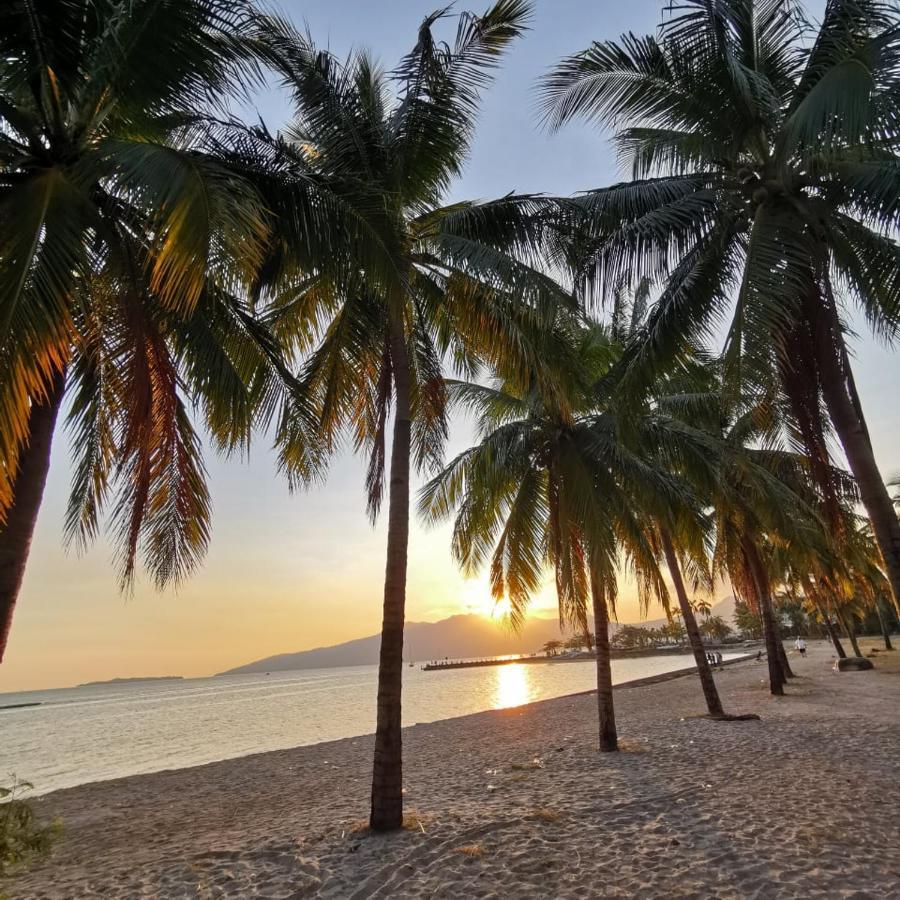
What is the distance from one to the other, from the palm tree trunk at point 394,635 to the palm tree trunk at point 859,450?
4861 mm

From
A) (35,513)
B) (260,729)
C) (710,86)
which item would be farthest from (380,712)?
(260,729)

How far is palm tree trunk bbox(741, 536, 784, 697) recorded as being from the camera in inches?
661

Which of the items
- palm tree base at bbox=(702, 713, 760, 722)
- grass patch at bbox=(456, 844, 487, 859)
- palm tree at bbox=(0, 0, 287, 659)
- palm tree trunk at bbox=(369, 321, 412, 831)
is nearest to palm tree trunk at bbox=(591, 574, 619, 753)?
palm tree base at bbox=(702, 713, 760, 722)

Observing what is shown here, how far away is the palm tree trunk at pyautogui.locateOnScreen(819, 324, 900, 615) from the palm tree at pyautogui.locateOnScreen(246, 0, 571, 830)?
3105 millimetres

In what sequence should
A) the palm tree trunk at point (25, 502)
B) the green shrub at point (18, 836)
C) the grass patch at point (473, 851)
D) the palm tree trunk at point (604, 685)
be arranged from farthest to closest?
the palm tree trunk at point (604, 685), the grass patch at point (473, 851), the palm tree trunk at point (25, 502), the green shrub at point (18, 836)

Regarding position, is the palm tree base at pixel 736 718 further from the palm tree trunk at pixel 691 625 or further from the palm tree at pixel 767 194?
the palm tree at pixel 767 194

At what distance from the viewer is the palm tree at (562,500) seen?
10633mm

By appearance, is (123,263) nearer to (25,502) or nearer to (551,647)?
(25,502)

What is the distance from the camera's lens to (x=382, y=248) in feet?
18.5

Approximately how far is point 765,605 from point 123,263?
17845 mm

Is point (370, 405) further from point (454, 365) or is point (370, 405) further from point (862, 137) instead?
point (862, 137)

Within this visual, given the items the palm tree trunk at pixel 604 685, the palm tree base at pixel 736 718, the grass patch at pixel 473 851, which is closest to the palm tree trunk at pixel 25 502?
the grass patch at pixel 473 851

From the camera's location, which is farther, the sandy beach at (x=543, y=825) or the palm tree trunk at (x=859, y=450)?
the palm tree trunk at (x=859, y=450)

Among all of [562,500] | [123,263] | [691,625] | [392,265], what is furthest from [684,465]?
[123,263]
